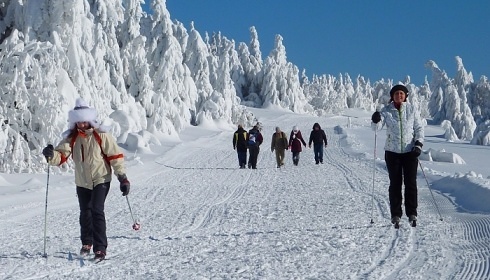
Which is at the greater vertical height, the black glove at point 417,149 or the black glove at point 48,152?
the black glove at point 417,149

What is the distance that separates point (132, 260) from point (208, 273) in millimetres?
1044

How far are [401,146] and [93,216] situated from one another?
3703mm

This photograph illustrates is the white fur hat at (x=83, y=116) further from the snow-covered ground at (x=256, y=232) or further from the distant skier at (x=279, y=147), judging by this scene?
the distant skier at (x=279, y=147)

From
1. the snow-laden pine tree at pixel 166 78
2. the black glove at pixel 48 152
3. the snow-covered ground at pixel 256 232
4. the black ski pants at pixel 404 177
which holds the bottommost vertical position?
the snow-covered ground at pixel 256 232

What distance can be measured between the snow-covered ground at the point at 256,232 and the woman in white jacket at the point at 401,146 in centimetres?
32

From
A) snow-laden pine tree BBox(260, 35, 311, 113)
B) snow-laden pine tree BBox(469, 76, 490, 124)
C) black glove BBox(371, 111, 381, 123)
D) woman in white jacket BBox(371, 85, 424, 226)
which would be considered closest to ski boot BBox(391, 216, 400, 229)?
woman in white jacket BBox(371, 85, 424, 226)

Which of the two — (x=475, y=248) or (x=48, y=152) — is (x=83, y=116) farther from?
(x=475, y=248)

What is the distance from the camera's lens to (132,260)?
19.9ft

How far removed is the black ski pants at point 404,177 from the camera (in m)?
7.62

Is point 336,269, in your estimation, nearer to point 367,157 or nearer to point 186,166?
point 186,166

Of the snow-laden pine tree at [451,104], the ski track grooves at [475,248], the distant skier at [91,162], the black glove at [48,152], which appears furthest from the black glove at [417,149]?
the snow-laden pine tree at [451,104]

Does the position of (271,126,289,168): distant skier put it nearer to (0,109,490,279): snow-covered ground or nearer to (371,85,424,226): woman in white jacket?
(0,109,490,279): snow-covered ground

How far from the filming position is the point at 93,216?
6289 millimetres

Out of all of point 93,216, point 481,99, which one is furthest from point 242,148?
point 481,99
